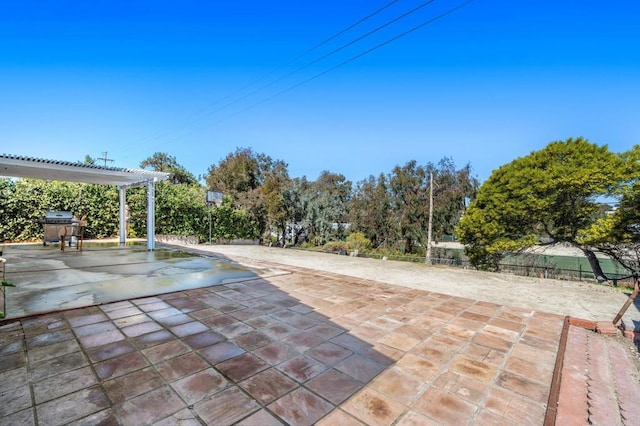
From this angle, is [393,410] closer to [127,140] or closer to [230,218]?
[230,218]

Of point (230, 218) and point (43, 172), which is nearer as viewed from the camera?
point (43, 172)

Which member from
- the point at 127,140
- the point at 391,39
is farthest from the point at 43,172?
the point at 127,140

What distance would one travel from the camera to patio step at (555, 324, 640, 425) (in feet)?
5.72

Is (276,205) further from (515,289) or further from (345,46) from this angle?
(515,289)

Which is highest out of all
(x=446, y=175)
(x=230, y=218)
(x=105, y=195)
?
(x=446, y=175)

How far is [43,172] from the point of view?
8.34m

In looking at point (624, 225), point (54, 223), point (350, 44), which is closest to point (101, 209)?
point (54, 223)

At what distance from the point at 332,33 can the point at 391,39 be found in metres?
1.82

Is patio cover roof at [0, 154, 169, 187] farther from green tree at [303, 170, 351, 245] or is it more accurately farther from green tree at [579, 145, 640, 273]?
green tree at [579, 145, 640, 273]

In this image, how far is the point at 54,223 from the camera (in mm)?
9055

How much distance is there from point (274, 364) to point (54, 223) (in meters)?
10.6

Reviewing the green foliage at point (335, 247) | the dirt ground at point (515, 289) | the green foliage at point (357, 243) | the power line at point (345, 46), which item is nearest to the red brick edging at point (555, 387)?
the dirt ground at point (515, 289)

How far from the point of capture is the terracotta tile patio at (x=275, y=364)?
1.66 metres

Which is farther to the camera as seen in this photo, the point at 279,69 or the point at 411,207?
the point at 411,207
